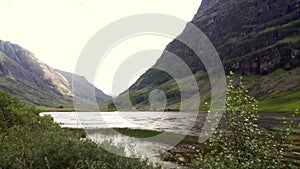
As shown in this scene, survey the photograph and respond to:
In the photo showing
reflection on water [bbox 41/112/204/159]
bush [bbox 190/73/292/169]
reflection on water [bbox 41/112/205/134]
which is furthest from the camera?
reflection on water [bbox 41/112/205/134]

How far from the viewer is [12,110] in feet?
97.0

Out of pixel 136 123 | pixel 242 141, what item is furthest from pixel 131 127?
pixel 242 141

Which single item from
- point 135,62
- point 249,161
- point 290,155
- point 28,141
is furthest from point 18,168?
point 290,155

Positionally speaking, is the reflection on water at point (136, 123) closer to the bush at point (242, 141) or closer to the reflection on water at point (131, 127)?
the reflection on water at point (131, 127)

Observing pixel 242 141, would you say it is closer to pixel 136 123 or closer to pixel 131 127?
pixel 131 127

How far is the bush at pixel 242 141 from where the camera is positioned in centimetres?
1149

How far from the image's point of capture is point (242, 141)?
12.0 m

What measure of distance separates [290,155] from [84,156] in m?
29.9

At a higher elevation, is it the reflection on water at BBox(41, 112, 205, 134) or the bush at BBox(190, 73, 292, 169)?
the reflection on water at BBox(41, 112, 205, 134)

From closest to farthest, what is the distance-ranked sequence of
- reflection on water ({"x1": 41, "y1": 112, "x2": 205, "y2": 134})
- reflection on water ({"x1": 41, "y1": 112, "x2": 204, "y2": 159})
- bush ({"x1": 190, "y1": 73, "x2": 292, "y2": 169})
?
bush ({"x1": 190, "y1": 73, "x2": 292, "y2": 169}), reflection on water ({"x1": 41, "y1": 112, "x2": 204, "y2": 159}), reflection on water ({"x1": 41, "y1": 112, "x2": 205, "y2": 134})

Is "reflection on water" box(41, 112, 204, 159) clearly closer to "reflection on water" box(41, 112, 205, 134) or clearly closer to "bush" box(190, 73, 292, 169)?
"reflection on water" box(41, 112, 205, 134)

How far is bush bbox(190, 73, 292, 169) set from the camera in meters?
11.5

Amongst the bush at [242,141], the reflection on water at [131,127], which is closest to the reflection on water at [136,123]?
the reflection on water at [131,127]

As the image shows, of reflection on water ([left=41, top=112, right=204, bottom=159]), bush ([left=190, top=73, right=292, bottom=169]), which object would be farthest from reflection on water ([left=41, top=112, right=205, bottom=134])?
bush ([left=190, top=73, right=292, bottom=169])
